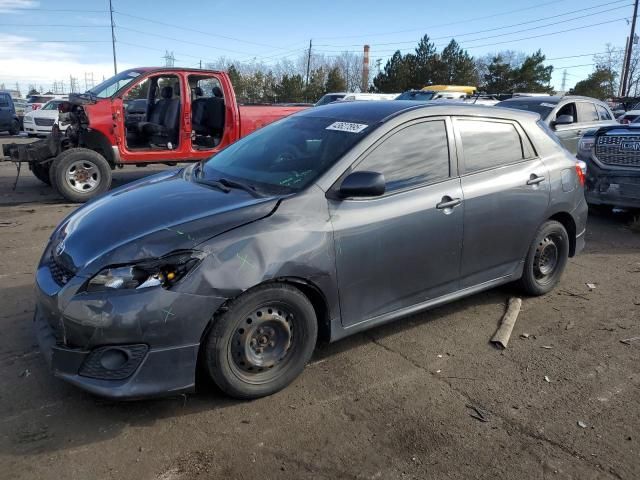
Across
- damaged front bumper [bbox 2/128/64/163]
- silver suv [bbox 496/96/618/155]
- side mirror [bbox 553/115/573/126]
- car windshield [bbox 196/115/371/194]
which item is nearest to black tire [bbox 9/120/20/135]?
damaged front bumper [bbox 2/128/64/163]

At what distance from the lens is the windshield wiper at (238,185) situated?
348cm

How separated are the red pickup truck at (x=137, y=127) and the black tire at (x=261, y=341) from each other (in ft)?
21.4

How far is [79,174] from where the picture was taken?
28.0 ft

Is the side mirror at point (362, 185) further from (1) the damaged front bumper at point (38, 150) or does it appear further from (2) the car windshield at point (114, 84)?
(1) the damaged front bumper at point (38, 150)

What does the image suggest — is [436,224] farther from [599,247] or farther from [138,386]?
[599,247]

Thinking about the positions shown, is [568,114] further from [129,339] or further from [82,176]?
[129,339]

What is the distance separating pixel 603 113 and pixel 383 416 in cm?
1112

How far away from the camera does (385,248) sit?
349 centimetres

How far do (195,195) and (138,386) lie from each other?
1261 mm

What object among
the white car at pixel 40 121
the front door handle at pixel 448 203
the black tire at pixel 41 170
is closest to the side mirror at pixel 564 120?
the front door handle at pixel 448 203

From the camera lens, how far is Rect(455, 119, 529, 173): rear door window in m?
4.07

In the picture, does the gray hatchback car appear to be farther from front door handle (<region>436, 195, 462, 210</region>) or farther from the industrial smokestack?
the industrial smokestack

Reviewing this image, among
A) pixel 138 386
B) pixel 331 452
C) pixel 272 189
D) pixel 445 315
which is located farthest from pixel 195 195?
pixel 445 315

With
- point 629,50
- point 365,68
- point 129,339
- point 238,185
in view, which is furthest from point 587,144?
point 365,68
